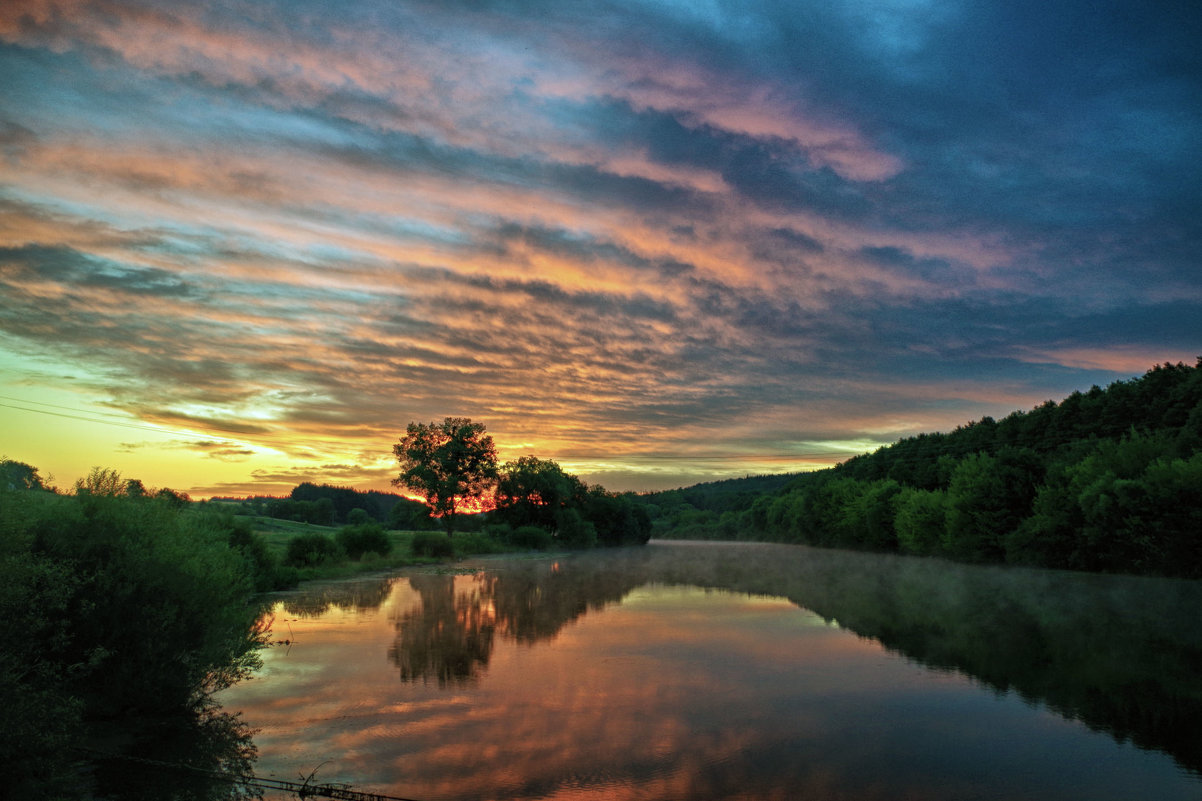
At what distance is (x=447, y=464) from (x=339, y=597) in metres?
41.9

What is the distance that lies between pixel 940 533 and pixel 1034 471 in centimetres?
1418

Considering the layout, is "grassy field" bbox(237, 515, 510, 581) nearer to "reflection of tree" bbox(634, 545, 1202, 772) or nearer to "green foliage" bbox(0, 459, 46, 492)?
"reflection of tree" bbox(634, 545, 1202, 772)

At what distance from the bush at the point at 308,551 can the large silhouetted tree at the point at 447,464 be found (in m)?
25.7

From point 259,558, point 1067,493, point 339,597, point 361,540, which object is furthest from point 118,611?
point 1067,493

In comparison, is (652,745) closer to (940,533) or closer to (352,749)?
(352,749)

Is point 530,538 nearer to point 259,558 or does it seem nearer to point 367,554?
point 367,554

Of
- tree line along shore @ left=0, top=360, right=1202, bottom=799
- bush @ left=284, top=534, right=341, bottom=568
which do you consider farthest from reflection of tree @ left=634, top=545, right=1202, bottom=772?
bush @ left=284, top=534, right=341, bottom=568

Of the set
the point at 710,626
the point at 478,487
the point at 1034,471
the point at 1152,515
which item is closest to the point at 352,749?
the point at 710,626

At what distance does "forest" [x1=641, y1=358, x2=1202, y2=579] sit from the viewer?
38.5 m

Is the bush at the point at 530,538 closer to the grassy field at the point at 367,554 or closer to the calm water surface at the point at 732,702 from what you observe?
the grassy field at the point at 367,554

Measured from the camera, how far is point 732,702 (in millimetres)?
15070

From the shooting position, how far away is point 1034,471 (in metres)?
57.0

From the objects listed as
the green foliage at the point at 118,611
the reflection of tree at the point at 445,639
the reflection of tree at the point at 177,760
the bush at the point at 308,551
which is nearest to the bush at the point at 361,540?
the bush at the point at 308,551

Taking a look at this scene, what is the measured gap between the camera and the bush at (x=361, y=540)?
53531 mm
